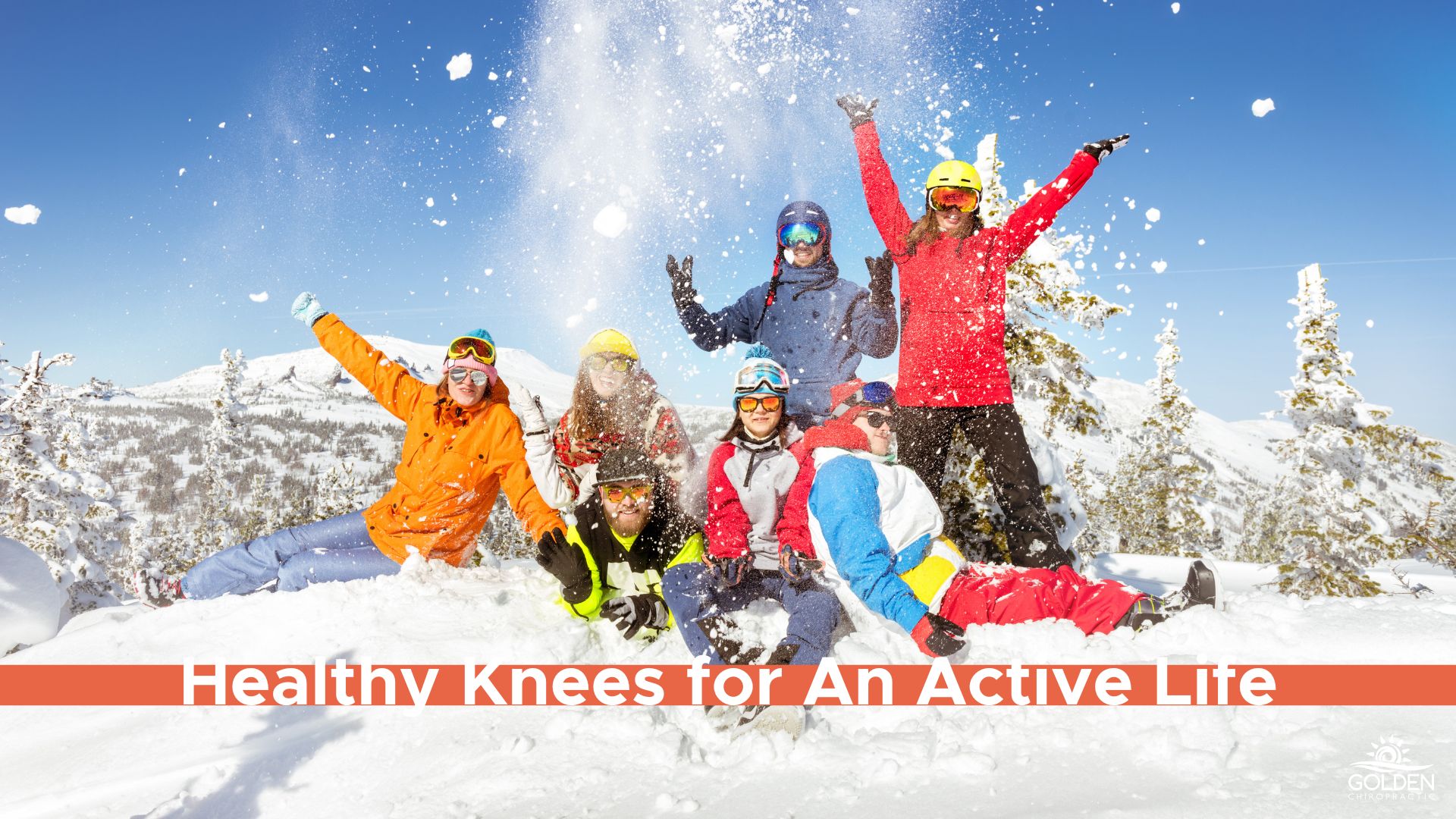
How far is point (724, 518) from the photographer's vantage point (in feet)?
14.8

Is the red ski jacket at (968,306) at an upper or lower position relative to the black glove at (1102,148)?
lower

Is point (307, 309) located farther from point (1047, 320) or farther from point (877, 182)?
point (1047, 320)

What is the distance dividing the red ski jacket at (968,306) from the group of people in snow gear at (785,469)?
0.01 metres

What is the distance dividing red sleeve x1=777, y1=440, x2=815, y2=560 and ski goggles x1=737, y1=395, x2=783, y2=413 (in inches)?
17.1

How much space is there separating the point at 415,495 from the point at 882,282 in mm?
4111

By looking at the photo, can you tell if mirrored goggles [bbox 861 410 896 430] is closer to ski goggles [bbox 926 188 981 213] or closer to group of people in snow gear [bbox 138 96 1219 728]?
group of people in snow gear [bbox 138 96 1219 728]

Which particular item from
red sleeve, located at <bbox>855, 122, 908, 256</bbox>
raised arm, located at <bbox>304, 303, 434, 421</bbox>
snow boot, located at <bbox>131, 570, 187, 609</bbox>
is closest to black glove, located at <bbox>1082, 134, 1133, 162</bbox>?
red sleeve, located at <bbox>855, 122, 908, 256</bbox>

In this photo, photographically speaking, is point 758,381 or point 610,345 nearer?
point 758,381

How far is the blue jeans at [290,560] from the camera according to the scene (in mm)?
5633

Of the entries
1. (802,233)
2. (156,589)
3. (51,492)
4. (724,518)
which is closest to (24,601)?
(156,589)

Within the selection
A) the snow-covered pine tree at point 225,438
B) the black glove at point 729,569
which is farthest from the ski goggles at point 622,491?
the snow-covered pine tree at point 225,438

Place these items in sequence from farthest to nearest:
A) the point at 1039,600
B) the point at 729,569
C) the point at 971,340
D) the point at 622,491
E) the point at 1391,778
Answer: the point at 971,340
the point at 622,491
the point at 729,569
the point at 1039,600
the point at 1391,778

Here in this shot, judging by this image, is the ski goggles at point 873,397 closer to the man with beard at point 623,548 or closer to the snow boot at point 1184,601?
the man with beard at point 623,548

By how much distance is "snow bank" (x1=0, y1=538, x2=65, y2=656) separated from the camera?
4.95m
